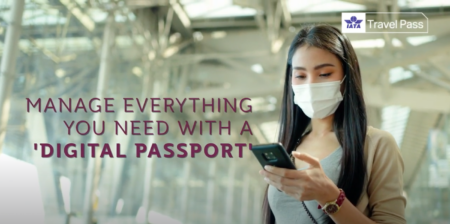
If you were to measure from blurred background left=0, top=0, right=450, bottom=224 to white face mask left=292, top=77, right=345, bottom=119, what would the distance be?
19.3 ft

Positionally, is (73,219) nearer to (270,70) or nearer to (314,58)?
(314,58)

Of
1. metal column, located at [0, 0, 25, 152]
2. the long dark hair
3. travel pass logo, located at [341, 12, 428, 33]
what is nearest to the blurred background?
metal column, located at [0, 0, 25, 152]

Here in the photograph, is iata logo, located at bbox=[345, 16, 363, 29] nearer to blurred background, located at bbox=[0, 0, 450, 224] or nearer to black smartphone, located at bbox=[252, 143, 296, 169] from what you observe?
blurred background, located at bbox=[0, 0, 450, 224]

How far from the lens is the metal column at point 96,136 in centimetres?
1030

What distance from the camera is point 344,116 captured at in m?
1.84

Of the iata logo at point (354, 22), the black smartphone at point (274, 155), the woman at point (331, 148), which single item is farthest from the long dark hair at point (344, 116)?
the iata logo at point (354, 22)

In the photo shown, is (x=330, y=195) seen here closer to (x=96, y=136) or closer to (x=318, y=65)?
(x=318, y=65)

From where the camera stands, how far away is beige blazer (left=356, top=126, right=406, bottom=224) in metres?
1.67

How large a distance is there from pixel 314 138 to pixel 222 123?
1678cm

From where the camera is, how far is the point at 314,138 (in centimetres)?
199

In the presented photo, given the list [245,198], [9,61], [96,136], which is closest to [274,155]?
[9,61]

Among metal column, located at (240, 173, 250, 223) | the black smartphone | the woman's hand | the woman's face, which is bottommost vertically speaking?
metal column, located at (240, 173, 250, 223)

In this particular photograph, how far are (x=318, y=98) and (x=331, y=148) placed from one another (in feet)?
0.63

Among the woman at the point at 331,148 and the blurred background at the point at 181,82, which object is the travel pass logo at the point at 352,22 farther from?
the woman at the point at 331,148
